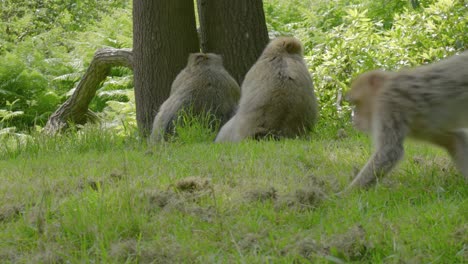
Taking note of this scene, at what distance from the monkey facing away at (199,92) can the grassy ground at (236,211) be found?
2.68m

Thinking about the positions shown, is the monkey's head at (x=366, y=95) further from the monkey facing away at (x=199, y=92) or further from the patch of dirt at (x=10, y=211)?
the monkey facing away at (x=199, y=92)

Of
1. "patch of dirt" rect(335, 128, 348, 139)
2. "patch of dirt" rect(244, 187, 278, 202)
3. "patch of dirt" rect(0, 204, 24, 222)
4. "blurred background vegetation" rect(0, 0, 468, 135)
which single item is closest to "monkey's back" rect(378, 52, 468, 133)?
"patch of dirt" rect(244, 187, 278, 202)

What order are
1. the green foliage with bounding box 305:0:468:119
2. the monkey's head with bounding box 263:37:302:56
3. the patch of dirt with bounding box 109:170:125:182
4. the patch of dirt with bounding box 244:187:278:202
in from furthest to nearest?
the green foliage with bounding box 305:0:468:119 < the monkey's head with bounding box 263:37:302:56 < the patch of dirt with bounding box 109:170:125:182 < the patch of dirt with bounding box 244:187:278:202

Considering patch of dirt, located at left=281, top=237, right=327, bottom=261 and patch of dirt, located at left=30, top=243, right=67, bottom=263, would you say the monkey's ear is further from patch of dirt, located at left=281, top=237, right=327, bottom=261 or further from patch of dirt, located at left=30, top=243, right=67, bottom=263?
patch of dirt, located at left=30, top=243, right=67, bottom=263

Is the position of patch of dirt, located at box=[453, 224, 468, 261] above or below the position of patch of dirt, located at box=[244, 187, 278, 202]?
above

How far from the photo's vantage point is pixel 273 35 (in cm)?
1408

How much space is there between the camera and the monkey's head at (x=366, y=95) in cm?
480

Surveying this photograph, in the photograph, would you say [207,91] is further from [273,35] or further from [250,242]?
[273,35]

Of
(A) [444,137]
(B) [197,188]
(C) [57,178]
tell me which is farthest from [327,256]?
(C) [57,178]

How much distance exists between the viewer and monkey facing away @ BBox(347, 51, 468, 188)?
447cm

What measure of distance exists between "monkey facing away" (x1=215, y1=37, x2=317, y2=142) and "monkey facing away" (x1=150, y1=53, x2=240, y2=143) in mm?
709

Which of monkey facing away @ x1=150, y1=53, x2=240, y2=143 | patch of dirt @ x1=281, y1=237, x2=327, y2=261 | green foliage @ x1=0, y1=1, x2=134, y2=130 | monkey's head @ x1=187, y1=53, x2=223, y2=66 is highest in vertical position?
monkey's head @ x1=187, y1=53, x2=223, y2=66

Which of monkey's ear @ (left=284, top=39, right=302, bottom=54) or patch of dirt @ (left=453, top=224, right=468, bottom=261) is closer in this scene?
patch of dirt @ (left=453, top=224, right=468, bottom=261)

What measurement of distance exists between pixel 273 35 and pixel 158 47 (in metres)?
5.17
